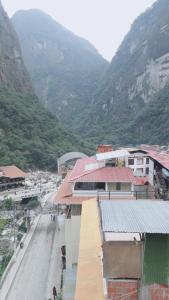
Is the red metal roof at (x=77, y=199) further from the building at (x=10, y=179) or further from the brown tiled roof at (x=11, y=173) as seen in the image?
the brown tiled roof at (x=11, y=173)

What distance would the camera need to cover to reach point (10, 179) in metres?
46.5

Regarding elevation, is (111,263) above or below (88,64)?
below

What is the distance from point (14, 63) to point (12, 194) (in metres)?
59.6

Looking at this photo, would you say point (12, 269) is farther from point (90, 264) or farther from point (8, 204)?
point (8, 204)

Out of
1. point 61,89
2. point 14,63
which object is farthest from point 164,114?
point 61,89

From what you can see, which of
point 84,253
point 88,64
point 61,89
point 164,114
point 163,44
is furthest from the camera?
point 88,64

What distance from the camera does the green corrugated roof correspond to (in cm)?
808

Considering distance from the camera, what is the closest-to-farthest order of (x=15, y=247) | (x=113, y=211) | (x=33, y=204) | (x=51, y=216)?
(x=113, y=211) < (x=15, y=247) < (x=51, y=216) < (x=33, y=204)

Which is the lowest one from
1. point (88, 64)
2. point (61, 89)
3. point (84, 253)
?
point (84, 253)

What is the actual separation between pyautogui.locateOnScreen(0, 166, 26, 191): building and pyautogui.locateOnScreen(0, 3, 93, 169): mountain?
9740 millimetres

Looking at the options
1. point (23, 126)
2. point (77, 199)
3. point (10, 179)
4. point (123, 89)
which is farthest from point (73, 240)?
point (123, 89)

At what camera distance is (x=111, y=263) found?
8.42 meters

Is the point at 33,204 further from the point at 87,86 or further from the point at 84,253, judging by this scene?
the point at 87,86

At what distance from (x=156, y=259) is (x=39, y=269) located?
53.3 ft
